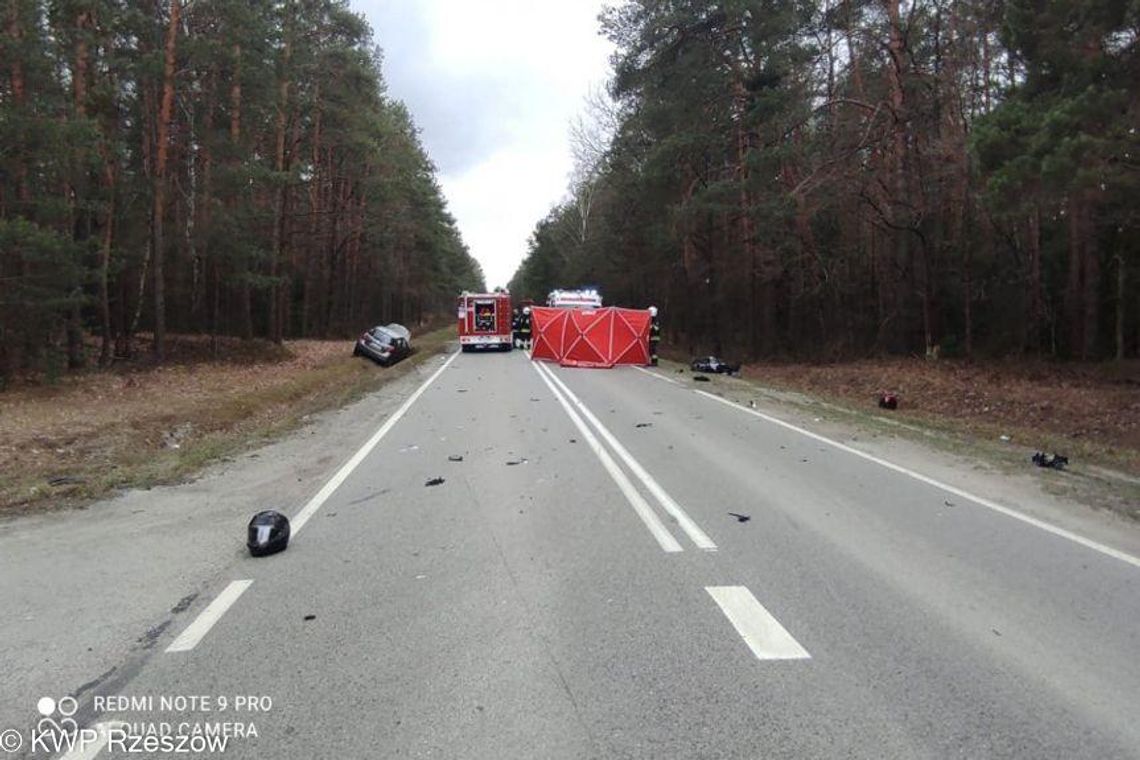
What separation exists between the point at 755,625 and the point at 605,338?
24.9 meters

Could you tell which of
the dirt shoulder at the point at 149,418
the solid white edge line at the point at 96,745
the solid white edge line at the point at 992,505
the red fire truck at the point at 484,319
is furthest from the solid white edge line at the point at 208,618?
the red fire truck at the point at 484,319

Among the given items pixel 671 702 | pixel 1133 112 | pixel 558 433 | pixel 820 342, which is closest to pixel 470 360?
pixel 820 342

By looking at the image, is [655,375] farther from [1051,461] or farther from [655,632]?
[655,632]

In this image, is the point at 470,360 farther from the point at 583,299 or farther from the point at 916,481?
the point at 916,481

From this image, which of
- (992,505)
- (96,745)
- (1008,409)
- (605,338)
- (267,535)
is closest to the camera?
(96,745)

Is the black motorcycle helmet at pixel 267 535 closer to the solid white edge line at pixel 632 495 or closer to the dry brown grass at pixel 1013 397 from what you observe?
the solid white edge line at pixel 632 495

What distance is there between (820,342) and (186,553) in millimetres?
A: 30085

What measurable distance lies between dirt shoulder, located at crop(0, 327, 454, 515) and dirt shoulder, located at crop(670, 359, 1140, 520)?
1027cm

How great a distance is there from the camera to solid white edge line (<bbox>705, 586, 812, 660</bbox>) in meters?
4.45

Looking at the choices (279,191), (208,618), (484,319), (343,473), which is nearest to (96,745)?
(208,618)

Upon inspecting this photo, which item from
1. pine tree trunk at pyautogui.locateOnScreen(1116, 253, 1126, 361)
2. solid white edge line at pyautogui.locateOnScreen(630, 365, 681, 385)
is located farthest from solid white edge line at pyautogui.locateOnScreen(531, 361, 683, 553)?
pine tree trunk at pyautogui.locateOnScreen(1116, 253, 1126, 361)

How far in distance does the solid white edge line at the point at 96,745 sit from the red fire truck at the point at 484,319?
110 ft

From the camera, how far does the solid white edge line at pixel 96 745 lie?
346 centimetres

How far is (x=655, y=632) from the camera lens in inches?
187
